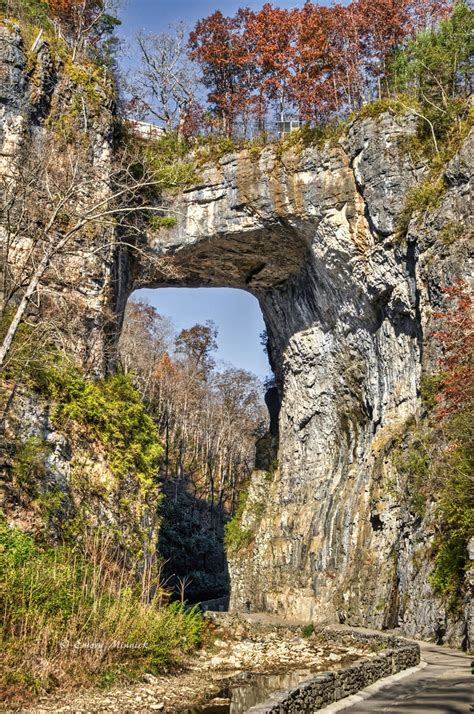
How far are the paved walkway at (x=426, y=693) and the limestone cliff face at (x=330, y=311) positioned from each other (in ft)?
14.9

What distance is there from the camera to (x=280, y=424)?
25.2 meters

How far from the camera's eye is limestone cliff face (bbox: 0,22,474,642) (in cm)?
1636

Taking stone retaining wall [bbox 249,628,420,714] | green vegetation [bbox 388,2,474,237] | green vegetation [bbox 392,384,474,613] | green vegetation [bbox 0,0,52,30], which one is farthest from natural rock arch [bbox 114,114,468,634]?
green vegetation [bbox 0,0,52,30]

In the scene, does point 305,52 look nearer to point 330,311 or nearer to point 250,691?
point 330,311

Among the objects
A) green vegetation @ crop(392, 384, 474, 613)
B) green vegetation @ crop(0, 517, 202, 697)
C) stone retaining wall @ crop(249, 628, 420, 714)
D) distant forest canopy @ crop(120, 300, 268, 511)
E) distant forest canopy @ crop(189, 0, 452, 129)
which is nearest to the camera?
stone retaining wall @ crop(249, 628, 420, 714)

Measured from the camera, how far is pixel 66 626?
25.9 feet

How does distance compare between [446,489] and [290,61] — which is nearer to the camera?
[446,489]

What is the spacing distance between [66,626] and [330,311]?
15.6 meters

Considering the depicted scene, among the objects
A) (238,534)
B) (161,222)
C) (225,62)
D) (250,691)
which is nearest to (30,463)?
(250,691)

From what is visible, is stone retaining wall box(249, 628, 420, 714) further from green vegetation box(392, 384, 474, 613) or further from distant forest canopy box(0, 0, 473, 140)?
distant forest canopy box(0, 0, 473, 140)

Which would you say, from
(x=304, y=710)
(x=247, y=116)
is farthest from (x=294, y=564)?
(x=247, y=116)

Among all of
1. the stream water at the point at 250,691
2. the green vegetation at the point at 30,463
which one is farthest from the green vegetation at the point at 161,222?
the stream water at the point at 250,691

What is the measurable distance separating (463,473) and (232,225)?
12.1 meters

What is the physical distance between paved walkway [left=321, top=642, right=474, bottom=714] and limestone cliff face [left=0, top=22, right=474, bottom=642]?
4554mm
